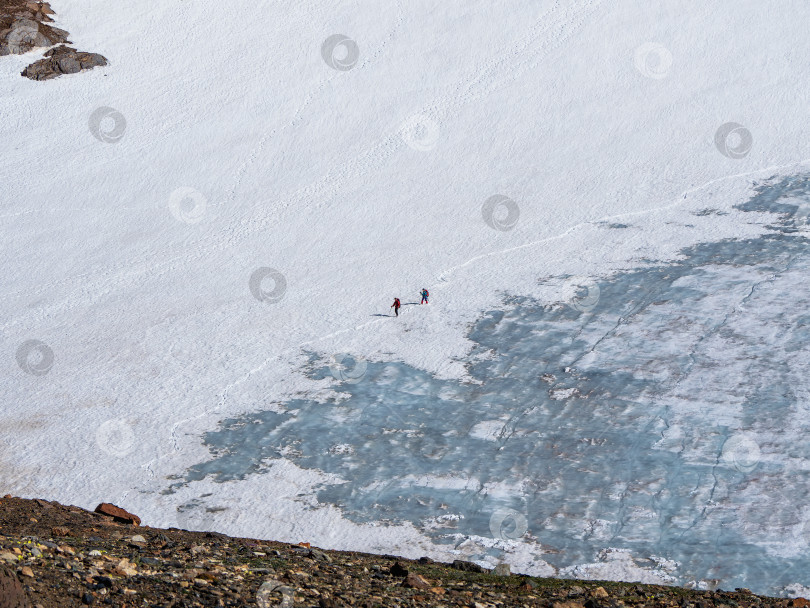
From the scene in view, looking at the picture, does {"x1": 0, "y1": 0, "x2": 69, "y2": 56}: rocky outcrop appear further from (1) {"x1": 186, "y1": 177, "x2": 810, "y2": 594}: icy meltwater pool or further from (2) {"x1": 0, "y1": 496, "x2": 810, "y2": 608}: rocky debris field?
(2) {"x1": 0, "y1": 496, "x2": 810, "y2": 608}: rocky debris field

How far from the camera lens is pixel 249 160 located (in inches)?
1768

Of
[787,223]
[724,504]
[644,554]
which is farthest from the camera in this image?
[787,223]

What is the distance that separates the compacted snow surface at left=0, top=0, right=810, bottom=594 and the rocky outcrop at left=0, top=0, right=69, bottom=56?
1752 mm

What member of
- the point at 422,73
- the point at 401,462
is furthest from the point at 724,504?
the point at 422,73

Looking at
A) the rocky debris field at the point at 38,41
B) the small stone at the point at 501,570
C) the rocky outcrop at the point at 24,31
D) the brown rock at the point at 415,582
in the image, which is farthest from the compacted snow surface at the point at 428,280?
the brown rock at the point at 415,582

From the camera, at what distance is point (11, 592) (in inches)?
453

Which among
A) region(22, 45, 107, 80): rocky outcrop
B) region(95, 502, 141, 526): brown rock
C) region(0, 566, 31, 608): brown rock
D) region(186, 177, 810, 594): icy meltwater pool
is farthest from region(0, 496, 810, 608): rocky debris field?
region(22, 45, 107, 80): rocky outcrop

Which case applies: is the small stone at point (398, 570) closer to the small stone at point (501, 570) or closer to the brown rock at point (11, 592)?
the small stone at point (501, 570)

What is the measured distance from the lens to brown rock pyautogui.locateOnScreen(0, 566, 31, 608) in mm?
11383

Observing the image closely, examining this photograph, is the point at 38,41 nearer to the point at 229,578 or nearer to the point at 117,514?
the point at 117,514

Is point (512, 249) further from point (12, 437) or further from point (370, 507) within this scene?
point (12, 437)

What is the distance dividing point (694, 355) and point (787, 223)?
9.90 m

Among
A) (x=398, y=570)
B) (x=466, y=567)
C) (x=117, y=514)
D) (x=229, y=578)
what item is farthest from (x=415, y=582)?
(x=117, y=514)

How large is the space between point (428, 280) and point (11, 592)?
24895 mm
